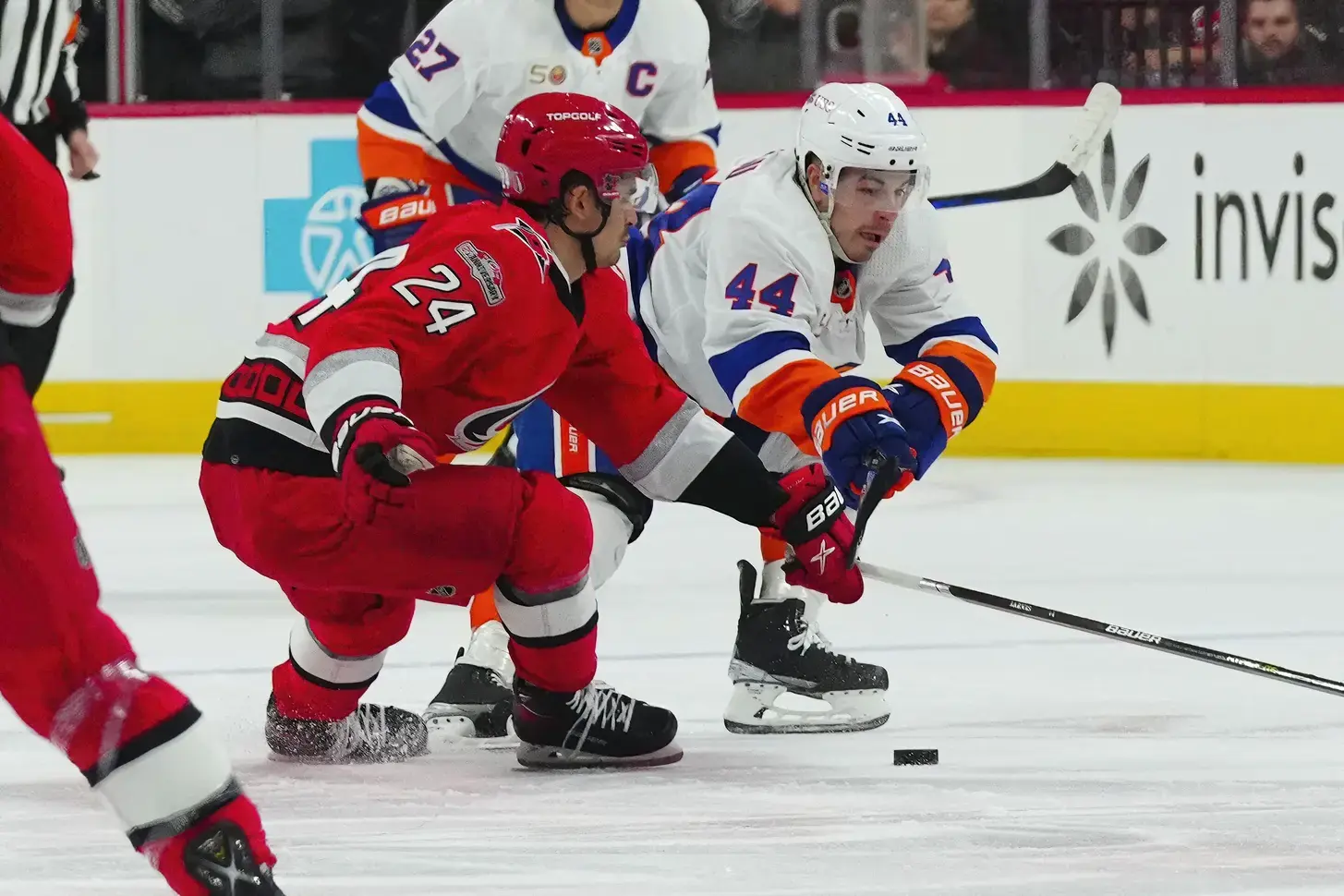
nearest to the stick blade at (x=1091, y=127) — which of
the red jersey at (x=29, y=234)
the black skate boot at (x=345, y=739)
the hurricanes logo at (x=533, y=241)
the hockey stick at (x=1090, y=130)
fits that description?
the hockey stick at (x=1090, y=130)

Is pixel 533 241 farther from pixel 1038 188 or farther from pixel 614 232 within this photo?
pixel 1038 188

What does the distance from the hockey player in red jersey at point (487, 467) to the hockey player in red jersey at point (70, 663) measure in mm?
568

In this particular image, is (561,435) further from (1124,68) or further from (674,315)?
(1124,68)

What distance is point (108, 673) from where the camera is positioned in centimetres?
162

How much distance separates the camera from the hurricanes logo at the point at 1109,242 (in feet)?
19.0

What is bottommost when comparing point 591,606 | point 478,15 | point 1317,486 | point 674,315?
point 1317,486

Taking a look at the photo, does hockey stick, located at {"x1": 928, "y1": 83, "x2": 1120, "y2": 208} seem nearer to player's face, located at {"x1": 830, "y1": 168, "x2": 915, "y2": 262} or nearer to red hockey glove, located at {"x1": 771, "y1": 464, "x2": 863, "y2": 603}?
player's face, located at {"x1": 830, "y1": 168, "x2": 915, "y2": 262}

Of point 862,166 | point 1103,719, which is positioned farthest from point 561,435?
point 1103,719

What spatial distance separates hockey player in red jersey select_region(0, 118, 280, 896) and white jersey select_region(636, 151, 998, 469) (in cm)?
132

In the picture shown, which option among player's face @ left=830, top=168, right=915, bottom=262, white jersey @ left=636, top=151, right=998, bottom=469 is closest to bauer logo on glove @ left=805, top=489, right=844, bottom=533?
white jersey @ left=636, top=151, right=998, bottom=469

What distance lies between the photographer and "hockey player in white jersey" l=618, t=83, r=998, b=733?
2.80m

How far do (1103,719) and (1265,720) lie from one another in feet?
0.65

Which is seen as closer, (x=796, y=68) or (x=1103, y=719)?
(x=1103, y=719)

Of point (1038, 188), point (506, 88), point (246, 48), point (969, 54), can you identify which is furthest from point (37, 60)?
point (969, 54)
